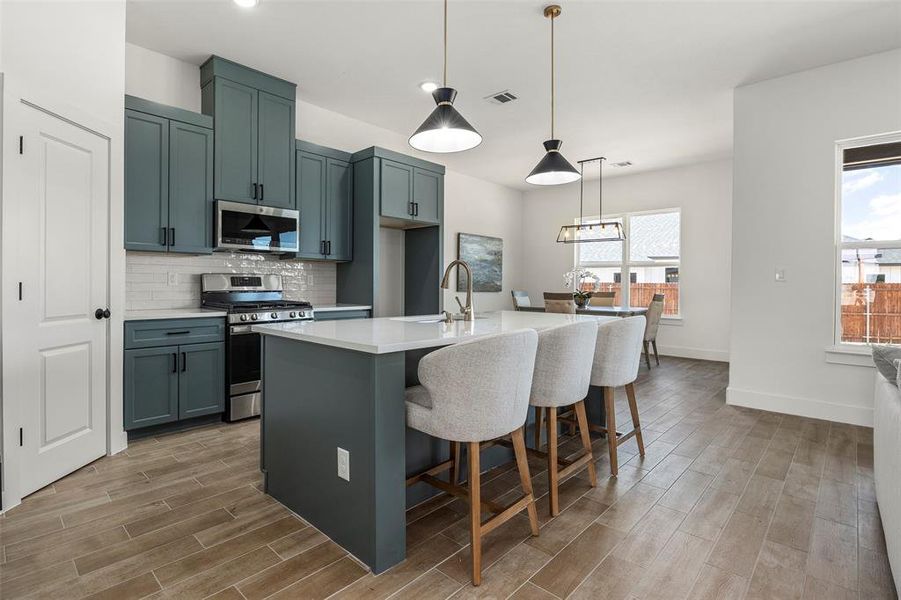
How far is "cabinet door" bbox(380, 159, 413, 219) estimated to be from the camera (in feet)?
15.4

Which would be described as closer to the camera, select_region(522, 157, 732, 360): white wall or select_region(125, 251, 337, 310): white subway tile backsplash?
select_region(125, 251, 337, 310): white subway tile backsplash

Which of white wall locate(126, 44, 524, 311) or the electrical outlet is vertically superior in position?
white wall locate(126, 44, 524, 311)

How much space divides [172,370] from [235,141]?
192 centimetres

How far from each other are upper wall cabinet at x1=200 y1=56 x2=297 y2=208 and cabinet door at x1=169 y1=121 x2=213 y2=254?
0.09 meters

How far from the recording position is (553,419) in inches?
87.7

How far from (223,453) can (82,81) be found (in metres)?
2.43

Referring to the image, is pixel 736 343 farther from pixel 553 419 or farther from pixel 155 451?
pixel 155 451

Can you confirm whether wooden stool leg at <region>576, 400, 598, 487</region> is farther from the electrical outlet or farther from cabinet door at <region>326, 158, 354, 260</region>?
cabinet door at <region>326, 158, 354, 260</region>

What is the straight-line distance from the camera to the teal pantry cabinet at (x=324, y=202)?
4387 mm

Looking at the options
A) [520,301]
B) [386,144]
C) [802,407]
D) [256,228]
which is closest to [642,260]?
[520,301]

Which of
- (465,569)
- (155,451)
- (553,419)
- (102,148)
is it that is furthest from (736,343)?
(102,148)

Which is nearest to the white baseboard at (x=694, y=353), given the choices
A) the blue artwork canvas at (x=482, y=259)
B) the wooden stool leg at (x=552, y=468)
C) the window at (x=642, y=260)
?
the window at (x=642, y=260)

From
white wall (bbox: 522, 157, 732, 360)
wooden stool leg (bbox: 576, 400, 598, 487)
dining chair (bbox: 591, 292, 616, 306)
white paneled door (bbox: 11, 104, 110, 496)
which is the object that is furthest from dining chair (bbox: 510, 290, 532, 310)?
white paneled door (bbox: 11, 104, 110, 496)

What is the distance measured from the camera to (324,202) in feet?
15.0
